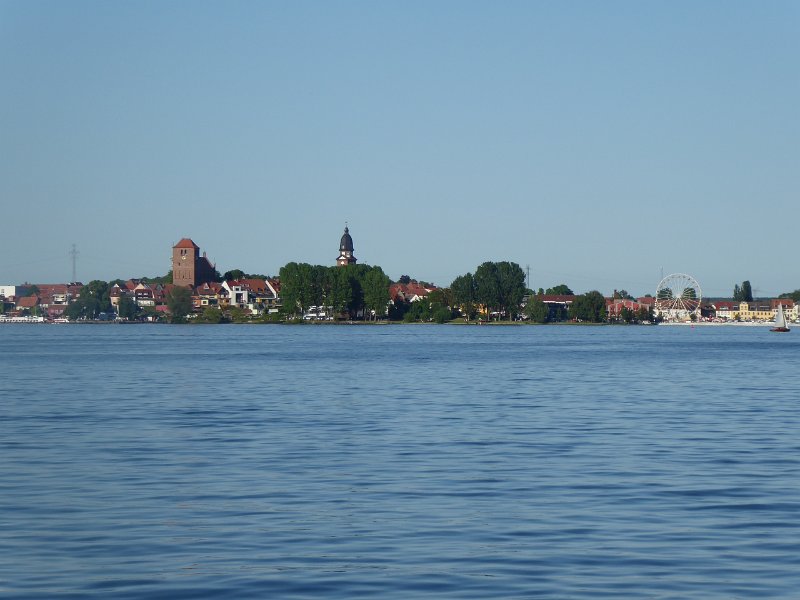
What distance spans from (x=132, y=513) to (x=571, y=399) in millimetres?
21747

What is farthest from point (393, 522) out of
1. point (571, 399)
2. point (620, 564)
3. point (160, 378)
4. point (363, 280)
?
point (363, 280)

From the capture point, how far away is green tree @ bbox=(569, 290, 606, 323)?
186 m

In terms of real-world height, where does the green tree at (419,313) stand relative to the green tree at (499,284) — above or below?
below

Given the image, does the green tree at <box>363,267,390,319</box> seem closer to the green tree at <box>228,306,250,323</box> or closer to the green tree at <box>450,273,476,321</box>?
the green tree at <box>450,273,476,321</box>

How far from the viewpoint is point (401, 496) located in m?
16.4

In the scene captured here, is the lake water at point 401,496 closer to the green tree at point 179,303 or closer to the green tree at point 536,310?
the green tree at point 536,310

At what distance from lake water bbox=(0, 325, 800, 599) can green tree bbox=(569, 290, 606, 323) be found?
151 m

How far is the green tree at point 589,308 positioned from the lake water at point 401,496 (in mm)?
150599

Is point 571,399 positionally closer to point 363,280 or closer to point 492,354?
point 492,354

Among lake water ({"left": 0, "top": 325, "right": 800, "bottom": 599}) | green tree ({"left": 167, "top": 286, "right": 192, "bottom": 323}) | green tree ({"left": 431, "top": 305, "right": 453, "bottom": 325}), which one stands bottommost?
lake water ({"left": 0, "top": 325, "right": 800, "bottom": 599})

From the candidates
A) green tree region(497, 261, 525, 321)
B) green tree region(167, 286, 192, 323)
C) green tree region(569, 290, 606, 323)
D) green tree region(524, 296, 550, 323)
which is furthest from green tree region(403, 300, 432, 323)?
green tree region(167, 286, 192, 323)

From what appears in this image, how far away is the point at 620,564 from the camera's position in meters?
12.1

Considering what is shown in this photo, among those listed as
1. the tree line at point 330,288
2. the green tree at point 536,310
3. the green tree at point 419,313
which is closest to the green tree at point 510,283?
the green tree at point 536,310

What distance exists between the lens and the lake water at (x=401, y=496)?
11555 millimetres
